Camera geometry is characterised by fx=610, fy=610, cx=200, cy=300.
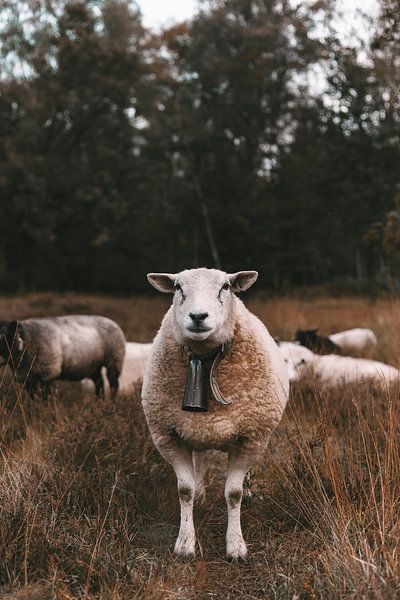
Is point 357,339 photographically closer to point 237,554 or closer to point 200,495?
point 200,495

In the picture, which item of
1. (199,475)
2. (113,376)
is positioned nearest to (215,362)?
(199,475)

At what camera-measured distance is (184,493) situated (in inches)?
127

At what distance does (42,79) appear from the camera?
21516mm

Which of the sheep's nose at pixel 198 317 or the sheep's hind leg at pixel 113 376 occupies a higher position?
the sheep's nose at pixel 198 317

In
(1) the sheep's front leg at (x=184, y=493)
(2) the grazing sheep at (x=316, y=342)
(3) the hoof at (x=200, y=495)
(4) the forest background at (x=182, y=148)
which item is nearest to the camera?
(1) the sheep's front leg at (x=184, y=493)

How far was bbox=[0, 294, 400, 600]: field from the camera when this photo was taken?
252cm

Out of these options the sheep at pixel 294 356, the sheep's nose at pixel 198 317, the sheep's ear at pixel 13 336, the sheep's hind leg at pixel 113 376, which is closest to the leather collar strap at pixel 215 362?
the sheep's nose at pixel 198 317

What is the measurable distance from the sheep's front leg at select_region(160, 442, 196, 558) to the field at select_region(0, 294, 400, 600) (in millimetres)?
82

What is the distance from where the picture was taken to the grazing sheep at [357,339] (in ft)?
31.3

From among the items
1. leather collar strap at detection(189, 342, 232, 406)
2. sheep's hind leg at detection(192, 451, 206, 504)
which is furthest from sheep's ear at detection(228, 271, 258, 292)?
sheep's hind leg at detection(192, 451, 206, 504)

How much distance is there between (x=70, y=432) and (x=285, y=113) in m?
22.4

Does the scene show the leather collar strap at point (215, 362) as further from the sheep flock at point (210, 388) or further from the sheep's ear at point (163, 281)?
the sheep's ear at point (163, 281)

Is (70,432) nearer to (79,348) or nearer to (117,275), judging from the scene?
(79,348)

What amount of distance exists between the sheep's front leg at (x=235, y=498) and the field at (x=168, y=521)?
72 mm
